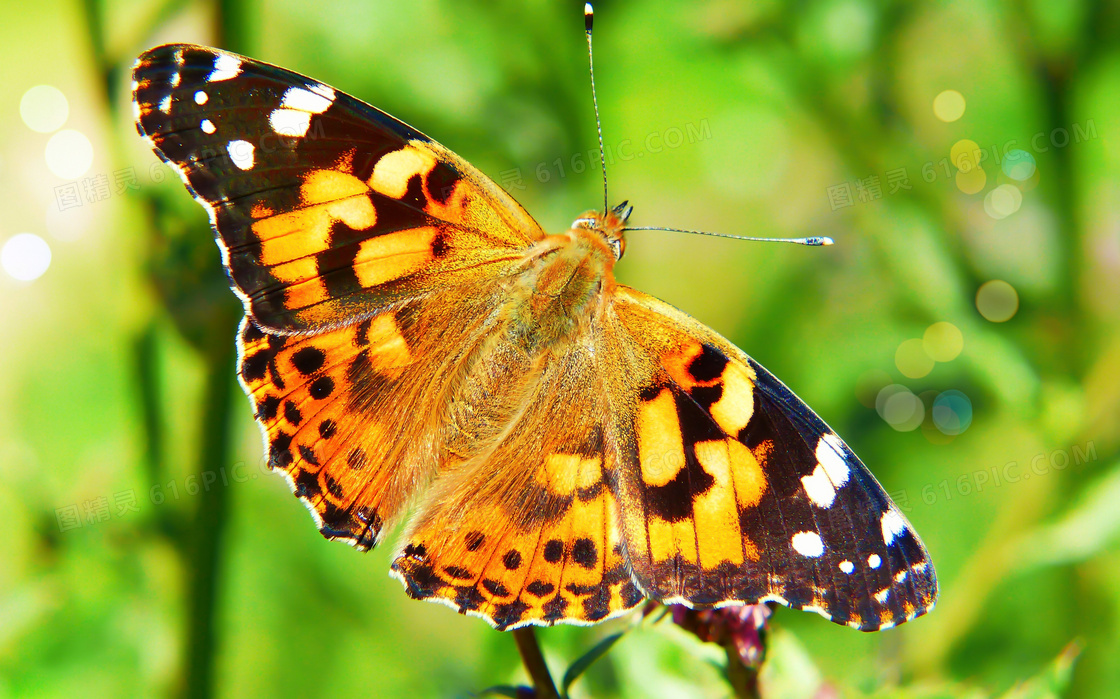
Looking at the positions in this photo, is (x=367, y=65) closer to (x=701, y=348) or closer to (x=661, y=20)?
(x=661, y=20)

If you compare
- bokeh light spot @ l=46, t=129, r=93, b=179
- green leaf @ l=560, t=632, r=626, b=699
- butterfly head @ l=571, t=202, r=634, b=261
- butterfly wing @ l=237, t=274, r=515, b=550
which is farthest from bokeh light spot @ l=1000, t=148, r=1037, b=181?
bokeh light spot @ l=46, t=129, r=93, b=179

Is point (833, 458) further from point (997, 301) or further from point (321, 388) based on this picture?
point (997, 301)

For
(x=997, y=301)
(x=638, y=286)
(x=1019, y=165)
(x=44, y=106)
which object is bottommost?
(x=997, y=301)

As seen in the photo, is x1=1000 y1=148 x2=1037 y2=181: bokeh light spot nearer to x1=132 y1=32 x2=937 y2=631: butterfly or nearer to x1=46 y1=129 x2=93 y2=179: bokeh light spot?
x1=132 y1=32 x2=937 y2=631: butterfly

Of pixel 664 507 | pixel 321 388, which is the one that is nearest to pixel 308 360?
pixel 321 388

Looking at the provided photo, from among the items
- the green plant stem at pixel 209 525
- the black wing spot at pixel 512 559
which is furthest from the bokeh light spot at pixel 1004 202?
the green plant stem at pixel 209 525

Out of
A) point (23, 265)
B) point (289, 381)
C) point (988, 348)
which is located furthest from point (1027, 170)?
point (23, 265)

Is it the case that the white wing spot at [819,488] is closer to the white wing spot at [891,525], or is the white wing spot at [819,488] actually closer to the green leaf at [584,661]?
the white wing spot at [891,525]
